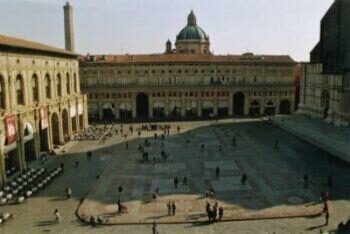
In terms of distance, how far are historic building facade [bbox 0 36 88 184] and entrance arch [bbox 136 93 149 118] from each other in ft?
66.4

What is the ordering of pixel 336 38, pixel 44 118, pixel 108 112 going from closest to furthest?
pixel 44 118 → pixel 336 38 → pixel 108 112

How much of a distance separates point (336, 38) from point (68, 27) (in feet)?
174

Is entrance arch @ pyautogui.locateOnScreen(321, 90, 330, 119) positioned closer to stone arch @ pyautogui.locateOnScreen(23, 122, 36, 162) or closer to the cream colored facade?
the cream colored facade

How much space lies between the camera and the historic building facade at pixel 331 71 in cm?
6469

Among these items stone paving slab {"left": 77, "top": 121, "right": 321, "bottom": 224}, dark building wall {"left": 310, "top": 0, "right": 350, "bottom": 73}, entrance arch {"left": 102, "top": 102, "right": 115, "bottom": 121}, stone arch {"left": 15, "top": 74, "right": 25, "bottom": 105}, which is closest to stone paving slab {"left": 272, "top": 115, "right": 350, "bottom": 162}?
stone paving slab {"left": 77, "top": 121, "right": 321, "bottom": 224}

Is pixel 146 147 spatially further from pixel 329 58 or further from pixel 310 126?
pixel 329 58

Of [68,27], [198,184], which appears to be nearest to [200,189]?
[198,184]

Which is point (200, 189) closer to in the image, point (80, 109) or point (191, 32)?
point (80, 109)

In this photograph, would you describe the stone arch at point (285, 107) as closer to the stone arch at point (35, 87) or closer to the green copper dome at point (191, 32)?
the green copper dome at point (191, 32)

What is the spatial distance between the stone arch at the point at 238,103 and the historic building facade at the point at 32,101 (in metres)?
36.2

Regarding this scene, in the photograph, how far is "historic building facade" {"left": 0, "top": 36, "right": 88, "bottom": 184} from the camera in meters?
41.6

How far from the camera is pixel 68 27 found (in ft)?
276

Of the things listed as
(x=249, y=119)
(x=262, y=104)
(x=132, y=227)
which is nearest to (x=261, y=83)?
(x=262, y=104)

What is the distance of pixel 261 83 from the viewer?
87438mm
